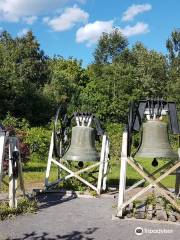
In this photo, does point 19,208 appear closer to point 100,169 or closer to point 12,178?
point 12,178

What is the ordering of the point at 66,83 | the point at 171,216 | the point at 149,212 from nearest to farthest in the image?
the point at 171,216 → the point at 149,212 → the point at 66,83

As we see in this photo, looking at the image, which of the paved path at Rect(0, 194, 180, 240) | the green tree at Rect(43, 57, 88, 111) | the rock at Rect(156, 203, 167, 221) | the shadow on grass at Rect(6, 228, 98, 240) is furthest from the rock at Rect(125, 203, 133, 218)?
the green tree at Rect(43, 57, 88, 111)

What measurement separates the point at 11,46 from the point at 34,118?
44.5 feet

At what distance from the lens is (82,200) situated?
32.7 ft

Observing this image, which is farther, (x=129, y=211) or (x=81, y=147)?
(x=81, y=147)

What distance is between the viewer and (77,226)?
737cm

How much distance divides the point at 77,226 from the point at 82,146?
3.07 metres

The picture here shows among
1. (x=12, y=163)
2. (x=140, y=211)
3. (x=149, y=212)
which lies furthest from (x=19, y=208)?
(x=149, y=212)

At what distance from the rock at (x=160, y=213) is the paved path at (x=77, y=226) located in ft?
0.85

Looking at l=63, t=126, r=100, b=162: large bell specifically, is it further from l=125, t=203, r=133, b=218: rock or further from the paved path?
l=125, t=203, r=133, b=218: rock

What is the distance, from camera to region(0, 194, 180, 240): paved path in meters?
6.73

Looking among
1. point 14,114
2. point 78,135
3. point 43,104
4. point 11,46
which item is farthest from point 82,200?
point 11,46

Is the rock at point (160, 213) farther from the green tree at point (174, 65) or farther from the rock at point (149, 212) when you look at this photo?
the green tree at point (174, 65)

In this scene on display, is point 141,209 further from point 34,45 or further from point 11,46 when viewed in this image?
point 34,45
